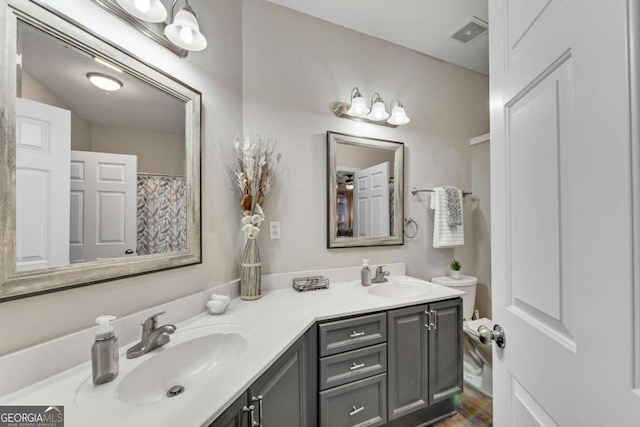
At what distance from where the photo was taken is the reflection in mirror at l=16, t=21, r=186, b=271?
Result: 712mm

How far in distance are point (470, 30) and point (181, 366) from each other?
2734 mm

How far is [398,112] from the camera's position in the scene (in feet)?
6.42

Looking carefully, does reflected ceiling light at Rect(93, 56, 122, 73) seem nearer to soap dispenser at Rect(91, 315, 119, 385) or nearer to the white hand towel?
soap dispenser at Rect(91, 315, 119, 385)

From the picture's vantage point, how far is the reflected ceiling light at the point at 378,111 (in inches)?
74.9

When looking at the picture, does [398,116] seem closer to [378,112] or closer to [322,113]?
[378,112]

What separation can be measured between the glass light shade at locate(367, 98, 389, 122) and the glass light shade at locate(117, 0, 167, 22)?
1.38 metres

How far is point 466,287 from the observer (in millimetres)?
2162

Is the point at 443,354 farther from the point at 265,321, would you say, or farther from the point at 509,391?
the point at 265,321

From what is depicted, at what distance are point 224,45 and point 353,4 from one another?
0.93m

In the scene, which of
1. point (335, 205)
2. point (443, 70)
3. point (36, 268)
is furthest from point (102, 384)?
point (443, 70)

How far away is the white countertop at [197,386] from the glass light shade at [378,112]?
1.35 m

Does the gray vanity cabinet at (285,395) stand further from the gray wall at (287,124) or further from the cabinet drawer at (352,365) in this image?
the gray wall at (287,124)

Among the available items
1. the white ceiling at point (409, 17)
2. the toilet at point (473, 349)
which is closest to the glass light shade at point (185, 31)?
the white ceiling at point (409, 17)

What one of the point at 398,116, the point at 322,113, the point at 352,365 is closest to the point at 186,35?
the point at 322,113
